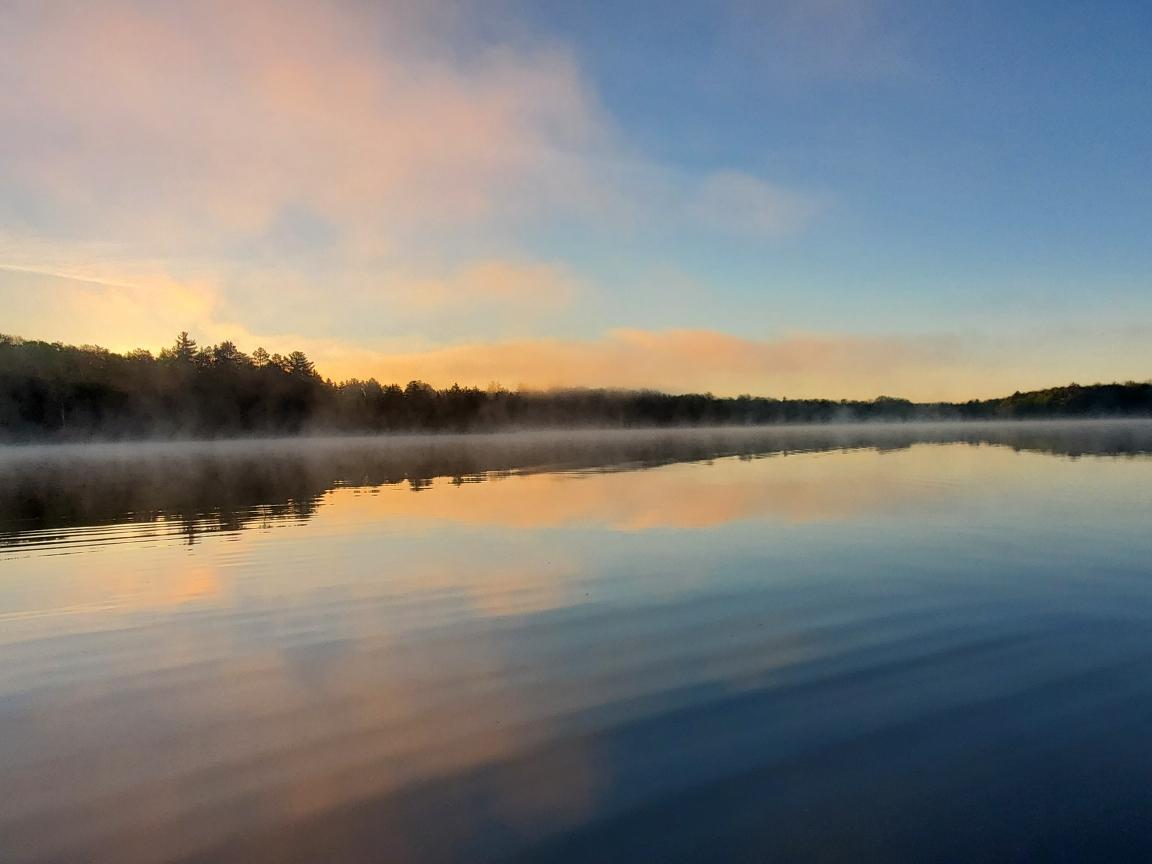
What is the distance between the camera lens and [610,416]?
7544 inches

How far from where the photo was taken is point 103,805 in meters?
5.45

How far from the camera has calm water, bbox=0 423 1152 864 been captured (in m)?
4.93

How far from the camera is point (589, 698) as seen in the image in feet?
23.6

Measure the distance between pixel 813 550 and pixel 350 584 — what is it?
367 inches

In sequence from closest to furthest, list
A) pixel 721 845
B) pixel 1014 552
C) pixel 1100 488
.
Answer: pixel 721 845 → pixel 1014 552 → pixel 1100 488

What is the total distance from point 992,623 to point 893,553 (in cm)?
490

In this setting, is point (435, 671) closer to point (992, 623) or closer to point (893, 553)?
point (992, 623)

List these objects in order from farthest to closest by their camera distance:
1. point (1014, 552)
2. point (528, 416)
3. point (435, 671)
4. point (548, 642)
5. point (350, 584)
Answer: point (528, 416) < point (1014, 552) < point (350, 584) < point (548, 642) < point (435, 671)

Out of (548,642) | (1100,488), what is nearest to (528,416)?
(1100,488)

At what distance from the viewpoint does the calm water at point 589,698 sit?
4.93 meters

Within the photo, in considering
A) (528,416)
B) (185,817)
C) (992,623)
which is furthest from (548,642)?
(528,416)

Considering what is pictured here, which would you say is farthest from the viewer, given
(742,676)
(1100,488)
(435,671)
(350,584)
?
(1100,488)

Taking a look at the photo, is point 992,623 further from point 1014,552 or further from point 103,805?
point 103,805

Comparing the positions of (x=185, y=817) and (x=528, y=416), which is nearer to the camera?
(x=185, y=817)
